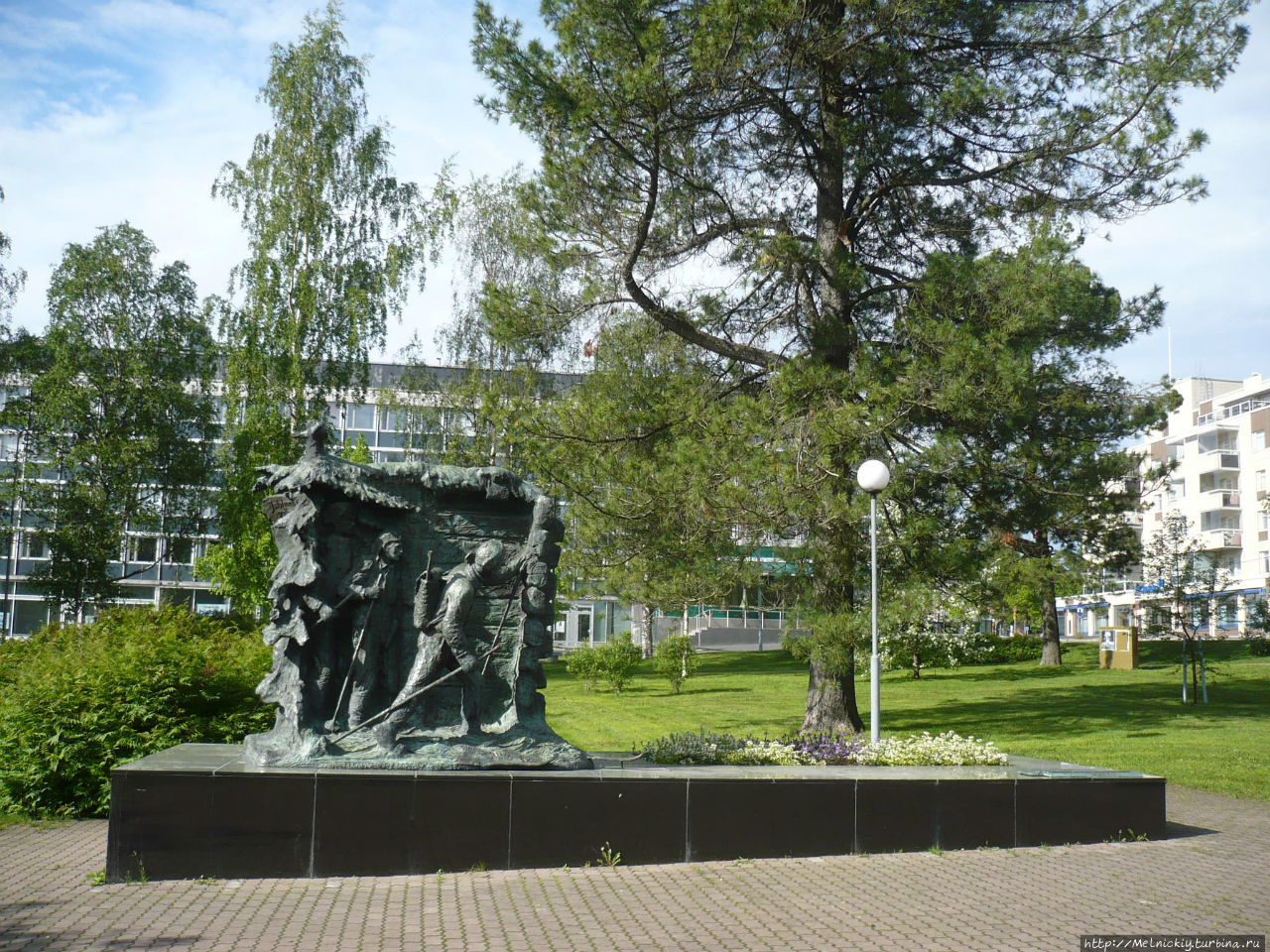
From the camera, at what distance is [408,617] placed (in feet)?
27.9

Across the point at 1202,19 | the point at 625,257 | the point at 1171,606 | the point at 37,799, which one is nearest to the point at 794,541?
the point at 625,257

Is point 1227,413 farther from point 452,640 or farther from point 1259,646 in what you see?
point 452,640

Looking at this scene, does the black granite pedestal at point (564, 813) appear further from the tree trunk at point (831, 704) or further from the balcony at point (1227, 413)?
the balcony at point (1227, 413)

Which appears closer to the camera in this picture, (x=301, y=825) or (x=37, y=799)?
(x=301, y=825)

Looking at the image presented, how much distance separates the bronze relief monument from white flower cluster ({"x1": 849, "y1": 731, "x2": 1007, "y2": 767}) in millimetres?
2990

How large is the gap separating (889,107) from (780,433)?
4663 millimetres

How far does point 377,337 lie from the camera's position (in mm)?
24859

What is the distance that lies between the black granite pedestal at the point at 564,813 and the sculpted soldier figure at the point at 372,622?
2.66 feet

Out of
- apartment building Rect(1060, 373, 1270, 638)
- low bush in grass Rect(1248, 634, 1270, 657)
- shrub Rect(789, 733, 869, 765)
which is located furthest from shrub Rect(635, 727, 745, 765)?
apartment building Rect(1060, 373, 1270, 638)

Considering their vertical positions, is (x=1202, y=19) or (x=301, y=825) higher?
(x=1202, y=19)

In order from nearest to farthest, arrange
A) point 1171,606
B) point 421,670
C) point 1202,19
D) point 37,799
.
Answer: point 421,670
point 37,799
point 1202,19
point 1171,606

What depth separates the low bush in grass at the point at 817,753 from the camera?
9.44 metres

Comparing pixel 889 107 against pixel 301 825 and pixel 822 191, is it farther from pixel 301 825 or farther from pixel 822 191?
pixel 301 825

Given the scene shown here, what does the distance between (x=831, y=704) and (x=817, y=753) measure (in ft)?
17.0
